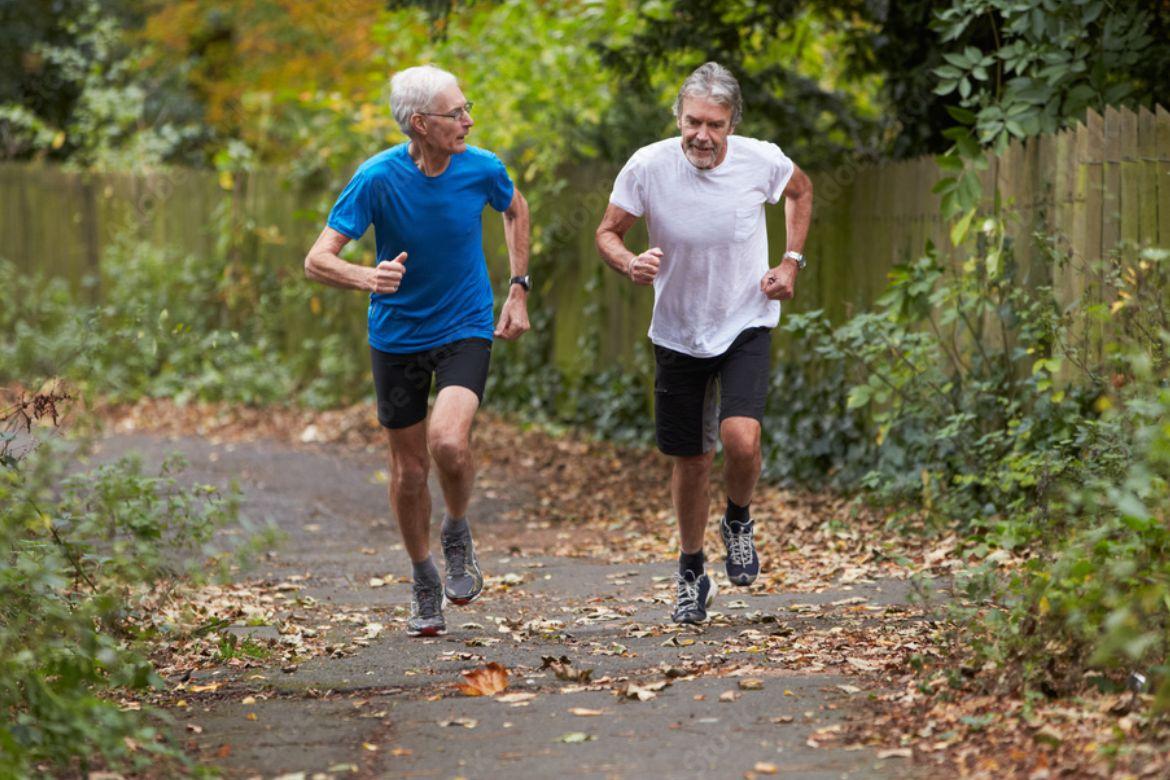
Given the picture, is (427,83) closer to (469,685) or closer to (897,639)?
(469,685)

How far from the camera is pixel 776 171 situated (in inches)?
235

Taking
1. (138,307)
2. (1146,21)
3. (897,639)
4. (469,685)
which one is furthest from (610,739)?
(1146,21)

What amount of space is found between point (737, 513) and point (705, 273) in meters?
0.97

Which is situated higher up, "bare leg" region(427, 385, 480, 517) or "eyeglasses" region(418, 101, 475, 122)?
"eyeglasses" region(418, 101, 475, 122)

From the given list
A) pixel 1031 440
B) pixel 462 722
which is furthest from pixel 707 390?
pixel 1031 440

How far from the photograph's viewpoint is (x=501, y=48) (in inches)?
553

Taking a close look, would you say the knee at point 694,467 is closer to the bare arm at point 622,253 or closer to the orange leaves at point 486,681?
the bare arm at point 622,253

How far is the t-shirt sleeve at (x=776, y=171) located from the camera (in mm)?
5945

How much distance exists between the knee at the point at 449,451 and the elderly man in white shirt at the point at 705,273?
2.54 feet

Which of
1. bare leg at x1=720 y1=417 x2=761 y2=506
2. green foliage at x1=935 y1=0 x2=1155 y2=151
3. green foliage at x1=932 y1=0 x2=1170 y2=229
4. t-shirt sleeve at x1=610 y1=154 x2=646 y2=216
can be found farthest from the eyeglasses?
green foliage at x1=935 y1=0 x2=1155 y2=151

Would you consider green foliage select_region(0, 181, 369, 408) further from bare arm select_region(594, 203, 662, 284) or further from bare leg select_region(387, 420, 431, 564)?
bare arm select_region(594, 203, 662, 284)

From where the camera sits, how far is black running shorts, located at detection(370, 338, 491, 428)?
605 centimetres

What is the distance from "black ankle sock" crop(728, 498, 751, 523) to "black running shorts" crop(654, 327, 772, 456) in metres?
0.27

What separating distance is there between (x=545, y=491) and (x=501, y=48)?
481cm
